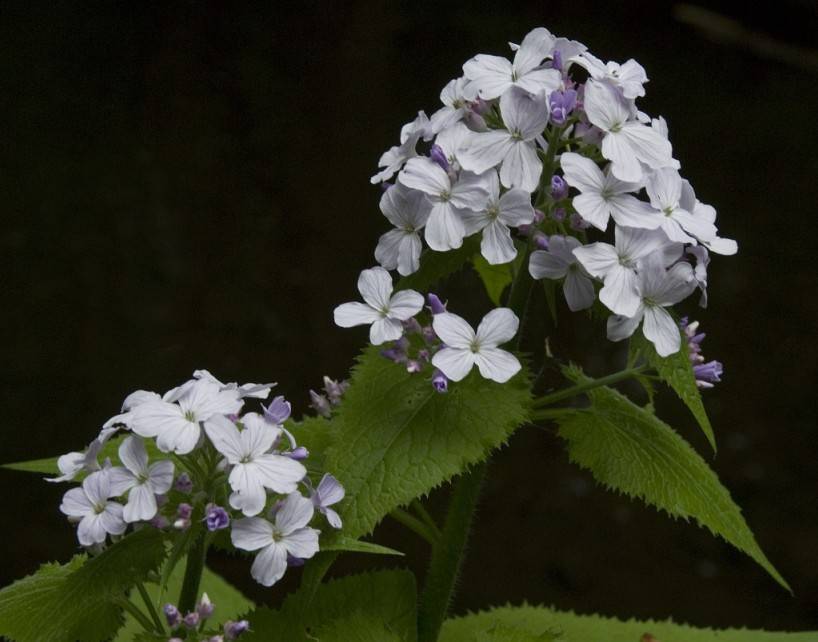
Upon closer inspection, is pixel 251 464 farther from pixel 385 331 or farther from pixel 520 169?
pixel 520 169

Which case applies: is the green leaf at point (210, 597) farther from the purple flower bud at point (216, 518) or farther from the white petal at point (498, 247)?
the white petal at point (498, 247)

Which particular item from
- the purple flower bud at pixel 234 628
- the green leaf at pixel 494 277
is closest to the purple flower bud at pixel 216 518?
the purple flower bud at pixel 234 628

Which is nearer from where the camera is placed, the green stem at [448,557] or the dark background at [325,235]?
the green stem at [448,557]

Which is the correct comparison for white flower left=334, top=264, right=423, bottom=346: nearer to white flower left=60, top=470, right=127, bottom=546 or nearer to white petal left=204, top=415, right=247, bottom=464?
white petal left=204, top=415, right=247, bottom=464

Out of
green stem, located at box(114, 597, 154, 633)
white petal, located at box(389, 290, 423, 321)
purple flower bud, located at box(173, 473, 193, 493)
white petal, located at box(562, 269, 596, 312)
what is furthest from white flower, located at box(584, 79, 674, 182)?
green stem, located at box(114, 597, 154, 633)

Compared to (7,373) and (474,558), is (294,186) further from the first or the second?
(474,558)
